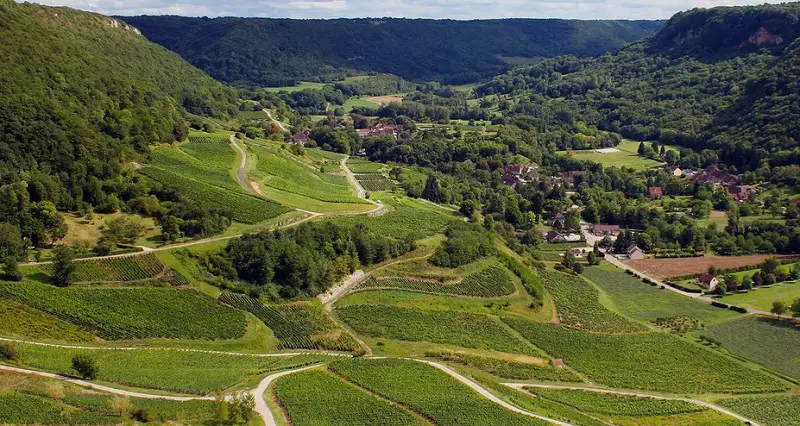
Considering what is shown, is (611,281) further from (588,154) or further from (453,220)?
(588,154)

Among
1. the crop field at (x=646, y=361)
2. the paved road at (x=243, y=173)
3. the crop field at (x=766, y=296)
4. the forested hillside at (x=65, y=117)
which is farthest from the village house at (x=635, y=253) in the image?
the forested hillside at (x=65, y=117)

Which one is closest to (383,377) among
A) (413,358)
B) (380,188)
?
(413,358)

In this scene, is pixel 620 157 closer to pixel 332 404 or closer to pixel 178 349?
pixel 178 349

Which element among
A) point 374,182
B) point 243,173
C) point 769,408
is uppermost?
point 243,173

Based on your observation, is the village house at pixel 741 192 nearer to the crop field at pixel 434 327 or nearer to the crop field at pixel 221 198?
the crop field at pixel 434 327

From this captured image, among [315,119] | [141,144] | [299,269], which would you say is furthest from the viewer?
[315,119]

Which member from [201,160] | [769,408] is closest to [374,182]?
[201,160]

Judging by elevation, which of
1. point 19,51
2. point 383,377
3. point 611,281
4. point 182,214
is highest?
point 19,51
